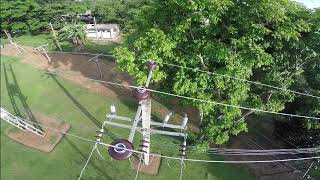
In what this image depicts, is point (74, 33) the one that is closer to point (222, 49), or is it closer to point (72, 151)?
point (72, 151)

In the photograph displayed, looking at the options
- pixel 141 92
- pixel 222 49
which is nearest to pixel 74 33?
pixel 222 49

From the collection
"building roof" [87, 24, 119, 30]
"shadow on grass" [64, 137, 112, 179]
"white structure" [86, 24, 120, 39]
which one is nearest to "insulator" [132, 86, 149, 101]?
"shadow on grass" [64, 137, 112, 179]

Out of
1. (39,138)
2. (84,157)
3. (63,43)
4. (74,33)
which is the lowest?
(84,157)

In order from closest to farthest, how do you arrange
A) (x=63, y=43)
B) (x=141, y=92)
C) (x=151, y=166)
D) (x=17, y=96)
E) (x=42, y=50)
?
(x=141, y=92), (x=151, y=166), (x=17, y=96), (x=42, y=50), (x=63, y=43)

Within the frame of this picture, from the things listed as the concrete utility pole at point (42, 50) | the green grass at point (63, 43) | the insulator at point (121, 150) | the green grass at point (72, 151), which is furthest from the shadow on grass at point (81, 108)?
the insulator at point (121, 150)

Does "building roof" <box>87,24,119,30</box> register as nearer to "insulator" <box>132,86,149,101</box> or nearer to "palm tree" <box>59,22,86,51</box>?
"palm tree" <box>59,22,86,51</box>

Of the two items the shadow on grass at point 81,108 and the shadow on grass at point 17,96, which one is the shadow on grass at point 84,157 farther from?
the shadow on grass at point 17,96
